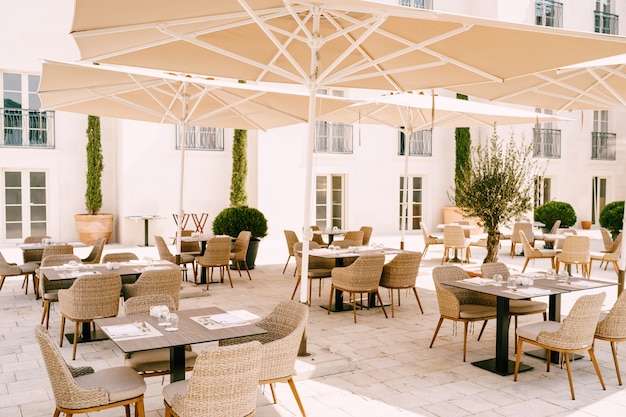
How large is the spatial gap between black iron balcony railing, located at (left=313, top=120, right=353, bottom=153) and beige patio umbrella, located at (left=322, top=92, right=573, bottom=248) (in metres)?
5.65

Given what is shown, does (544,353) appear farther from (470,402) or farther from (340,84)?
(340,84)

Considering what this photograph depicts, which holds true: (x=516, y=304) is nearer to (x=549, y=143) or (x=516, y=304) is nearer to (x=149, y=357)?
(x=149, y=357)

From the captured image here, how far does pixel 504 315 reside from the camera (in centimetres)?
496

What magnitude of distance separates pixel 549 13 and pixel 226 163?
12.4 meters

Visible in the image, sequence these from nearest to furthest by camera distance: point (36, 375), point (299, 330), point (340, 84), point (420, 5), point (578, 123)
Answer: point (299, 330) → point (36, 375) → point (340, 84) → point (420, 5) → point (578, 123)

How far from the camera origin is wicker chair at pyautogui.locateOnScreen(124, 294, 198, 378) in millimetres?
3816

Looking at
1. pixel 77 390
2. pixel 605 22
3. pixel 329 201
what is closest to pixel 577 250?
pixel 77 390

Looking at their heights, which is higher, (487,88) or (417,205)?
(487,88)

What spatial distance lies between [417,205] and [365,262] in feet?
39.3

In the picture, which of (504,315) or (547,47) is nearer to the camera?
(547,47)

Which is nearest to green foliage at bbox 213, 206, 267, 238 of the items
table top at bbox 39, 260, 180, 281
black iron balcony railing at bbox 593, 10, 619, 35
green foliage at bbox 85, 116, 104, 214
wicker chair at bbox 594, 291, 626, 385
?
table top at bbox 39, 260, 180, 281

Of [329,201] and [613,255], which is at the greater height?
[329,201]

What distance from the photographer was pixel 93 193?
14.1 meters

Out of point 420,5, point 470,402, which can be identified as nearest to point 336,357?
point 470,402
